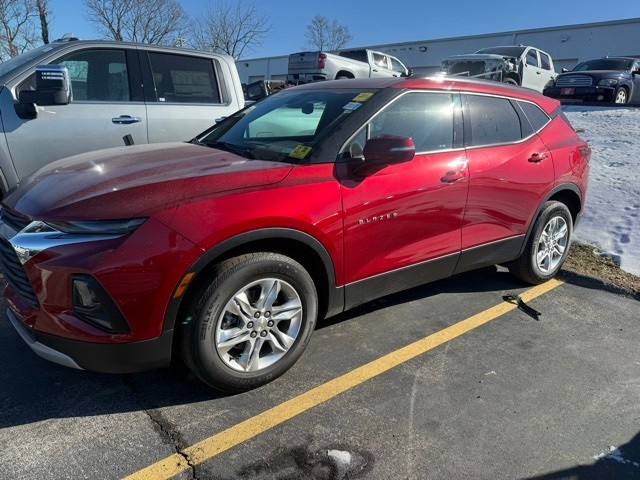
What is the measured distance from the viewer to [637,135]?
882cm

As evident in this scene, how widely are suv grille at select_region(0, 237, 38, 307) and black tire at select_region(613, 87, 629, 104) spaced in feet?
52.3

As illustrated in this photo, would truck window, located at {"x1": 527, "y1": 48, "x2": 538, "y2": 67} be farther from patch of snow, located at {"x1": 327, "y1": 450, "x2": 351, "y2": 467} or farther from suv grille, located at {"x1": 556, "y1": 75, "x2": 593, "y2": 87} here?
patch of snow, located at {"x1": 327, "y1": 450, "x2": 351, "y2": 467}

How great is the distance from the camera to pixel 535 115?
4234mm

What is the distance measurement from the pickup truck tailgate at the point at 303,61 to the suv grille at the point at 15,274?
1485 cm

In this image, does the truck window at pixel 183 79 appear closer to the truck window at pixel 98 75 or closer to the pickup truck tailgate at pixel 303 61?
the truck window at pixel 98 75

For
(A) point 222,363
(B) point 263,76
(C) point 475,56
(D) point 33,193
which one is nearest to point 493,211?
(A) point 222,363

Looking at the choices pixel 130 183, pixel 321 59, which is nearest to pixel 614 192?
pixel 130 183

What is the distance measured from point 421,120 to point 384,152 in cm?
73

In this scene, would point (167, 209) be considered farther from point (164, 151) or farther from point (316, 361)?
point (316, 361)

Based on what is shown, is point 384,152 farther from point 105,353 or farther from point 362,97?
point 105,353

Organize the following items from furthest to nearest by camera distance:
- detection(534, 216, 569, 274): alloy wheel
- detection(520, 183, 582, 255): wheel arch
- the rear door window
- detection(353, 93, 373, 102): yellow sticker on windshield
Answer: detection(534, 216, 569, 274): alloy wheel < detection(520, 183, 582, 255): wheel arch < the rear door window < detection(353, 93, 373, 102): yellow sticker on windshield

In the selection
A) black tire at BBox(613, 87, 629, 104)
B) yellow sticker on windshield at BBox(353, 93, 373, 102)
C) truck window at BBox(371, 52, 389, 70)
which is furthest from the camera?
truck window at BBox(371, 52, 389, 70)

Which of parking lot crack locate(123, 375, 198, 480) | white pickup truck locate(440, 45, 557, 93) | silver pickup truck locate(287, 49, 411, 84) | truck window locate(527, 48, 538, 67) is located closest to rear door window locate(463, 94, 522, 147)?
parking lot crack locate(123, 375, 198, 480)

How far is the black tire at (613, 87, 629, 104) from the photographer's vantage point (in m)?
14.2
